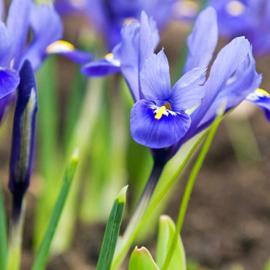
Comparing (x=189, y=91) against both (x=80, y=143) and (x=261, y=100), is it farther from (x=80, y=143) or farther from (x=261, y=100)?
(x=80, y=143)

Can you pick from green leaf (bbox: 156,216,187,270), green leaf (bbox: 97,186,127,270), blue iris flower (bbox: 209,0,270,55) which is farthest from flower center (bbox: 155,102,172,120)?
blue iris flower (bbox: 209,0,270,55)

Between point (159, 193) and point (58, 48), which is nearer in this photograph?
point (159, 193)

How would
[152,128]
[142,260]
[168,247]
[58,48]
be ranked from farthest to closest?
1. [58,48]
2. [168,247]
3. [142,260]
4. [152,128]

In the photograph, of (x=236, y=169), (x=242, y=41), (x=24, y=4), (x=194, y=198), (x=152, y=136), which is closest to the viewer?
(x=152, y=136)

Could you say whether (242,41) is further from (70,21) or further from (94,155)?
(70,21)

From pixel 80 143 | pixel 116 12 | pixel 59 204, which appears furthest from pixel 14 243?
pixel 116 12

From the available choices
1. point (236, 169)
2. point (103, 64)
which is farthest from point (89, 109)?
point (103, 64)

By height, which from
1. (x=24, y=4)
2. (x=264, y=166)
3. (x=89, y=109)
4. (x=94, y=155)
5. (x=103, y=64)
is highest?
(x=24, y=4)
